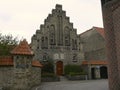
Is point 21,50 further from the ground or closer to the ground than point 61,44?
closer to the ground

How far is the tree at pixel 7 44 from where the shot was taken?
1122 inches

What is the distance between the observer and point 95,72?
122ft

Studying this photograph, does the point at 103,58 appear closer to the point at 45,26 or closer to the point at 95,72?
the point at 95,72

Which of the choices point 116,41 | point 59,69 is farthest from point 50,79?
point 116,41

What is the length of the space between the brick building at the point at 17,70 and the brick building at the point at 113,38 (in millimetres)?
9891

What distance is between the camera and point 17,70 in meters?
19.6

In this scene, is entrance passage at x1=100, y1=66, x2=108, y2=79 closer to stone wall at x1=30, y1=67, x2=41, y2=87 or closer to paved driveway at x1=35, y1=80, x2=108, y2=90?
paved driveway at x1=35, y1=80, x2=108, y2=90

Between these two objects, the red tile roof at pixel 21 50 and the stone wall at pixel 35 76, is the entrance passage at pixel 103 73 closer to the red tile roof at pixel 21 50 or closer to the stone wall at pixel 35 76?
the stone wall at pixel 35 76

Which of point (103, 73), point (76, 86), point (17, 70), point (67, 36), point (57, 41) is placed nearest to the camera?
point (17, 70)

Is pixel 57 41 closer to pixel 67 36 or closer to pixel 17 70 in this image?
pixel 67 36

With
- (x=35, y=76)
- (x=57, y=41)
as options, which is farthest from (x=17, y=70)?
(x=57, y=41)

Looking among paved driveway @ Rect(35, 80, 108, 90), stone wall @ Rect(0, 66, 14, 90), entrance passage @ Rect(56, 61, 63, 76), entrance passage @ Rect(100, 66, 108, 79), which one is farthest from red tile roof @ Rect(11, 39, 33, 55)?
entrance passage @ Rect(100, 66, 108, 79)

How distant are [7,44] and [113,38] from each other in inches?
861

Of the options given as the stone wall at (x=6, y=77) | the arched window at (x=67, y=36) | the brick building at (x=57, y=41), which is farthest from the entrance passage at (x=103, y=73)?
the stone wall at (x=6, y=77)
